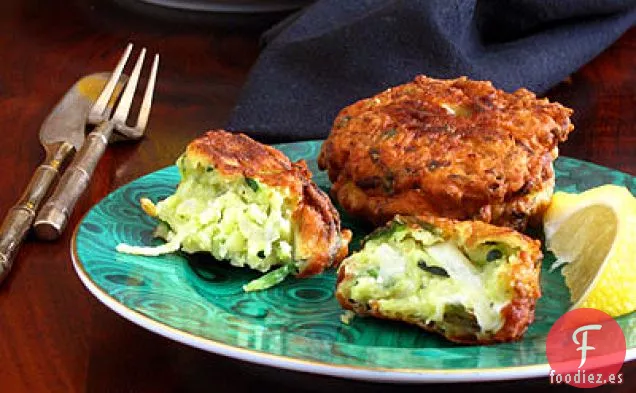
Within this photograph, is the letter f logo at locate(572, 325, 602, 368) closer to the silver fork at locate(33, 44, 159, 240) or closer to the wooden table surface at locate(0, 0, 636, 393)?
the wooden table surface at locate(0, 0, 636, 393)

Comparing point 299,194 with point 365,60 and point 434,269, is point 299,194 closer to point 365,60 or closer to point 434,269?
point 434,269

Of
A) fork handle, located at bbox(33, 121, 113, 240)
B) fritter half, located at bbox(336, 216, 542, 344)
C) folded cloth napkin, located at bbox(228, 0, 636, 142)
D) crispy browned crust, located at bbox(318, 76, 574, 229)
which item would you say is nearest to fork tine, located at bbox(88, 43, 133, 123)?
fork handle, located at bbox(33, 121, 113, 240)

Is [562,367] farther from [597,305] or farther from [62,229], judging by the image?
[62,229]

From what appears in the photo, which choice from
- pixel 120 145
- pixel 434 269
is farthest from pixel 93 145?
pixel 434 269

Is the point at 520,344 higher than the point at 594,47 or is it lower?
higher

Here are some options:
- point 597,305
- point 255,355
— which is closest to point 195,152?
point 255,355

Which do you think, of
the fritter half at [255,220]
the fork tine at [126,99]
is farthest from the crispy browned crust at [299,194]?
the fork tine at [126,99]
